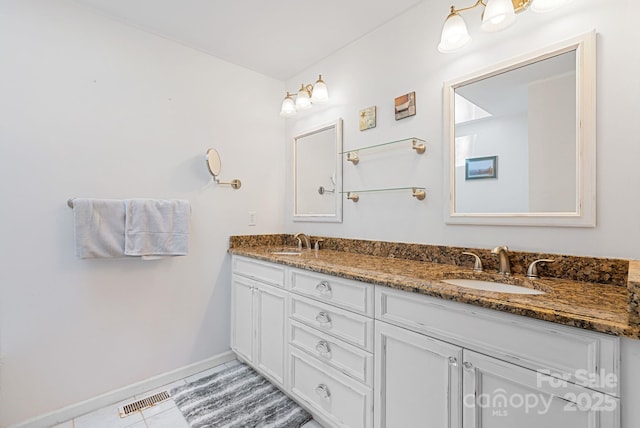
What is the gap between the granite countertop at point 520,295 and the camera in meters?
0.72

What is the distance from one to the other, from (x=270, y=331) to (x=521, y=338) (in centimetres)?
136

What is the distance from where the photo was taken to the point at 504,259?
1.26m

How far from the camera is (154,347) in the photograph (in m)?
1.89

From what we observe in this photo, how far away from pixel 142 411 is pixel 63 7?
2.35 metres

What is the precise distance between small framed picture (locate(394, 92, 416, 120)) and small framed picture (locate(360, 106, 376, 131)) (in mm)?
173

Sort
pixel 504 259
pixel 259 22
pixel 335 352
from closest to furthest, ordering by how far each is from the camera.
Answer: pixel 504 259, pixel 335 352, pixel 259 22

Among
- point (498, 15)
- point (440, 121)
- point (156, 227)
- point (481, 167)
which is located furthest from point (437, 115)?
point (156, 227)

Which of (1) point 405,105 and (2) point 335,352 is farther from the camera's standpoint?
(1) point 405,105

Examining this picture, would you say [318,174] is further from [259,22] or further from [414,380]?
[414,380]

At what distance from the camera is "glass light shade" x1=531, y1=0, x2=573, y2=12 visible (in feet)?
3.65

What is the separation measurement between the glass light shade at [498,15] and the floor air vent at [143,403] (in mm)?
2633

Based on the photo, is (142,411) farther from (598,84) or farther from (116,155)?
(598,84)

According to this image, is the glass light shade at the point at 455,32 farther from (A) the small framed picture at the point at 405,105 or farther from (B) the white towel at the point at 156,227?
(B) the white towel at the point at 156,227

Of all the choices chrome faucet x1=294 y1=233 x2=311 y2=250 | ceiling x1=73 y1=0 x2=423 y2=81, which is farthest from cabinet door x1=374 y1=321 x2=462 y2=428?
ceiling x1=73 y1=0 x2=423 y2=81
